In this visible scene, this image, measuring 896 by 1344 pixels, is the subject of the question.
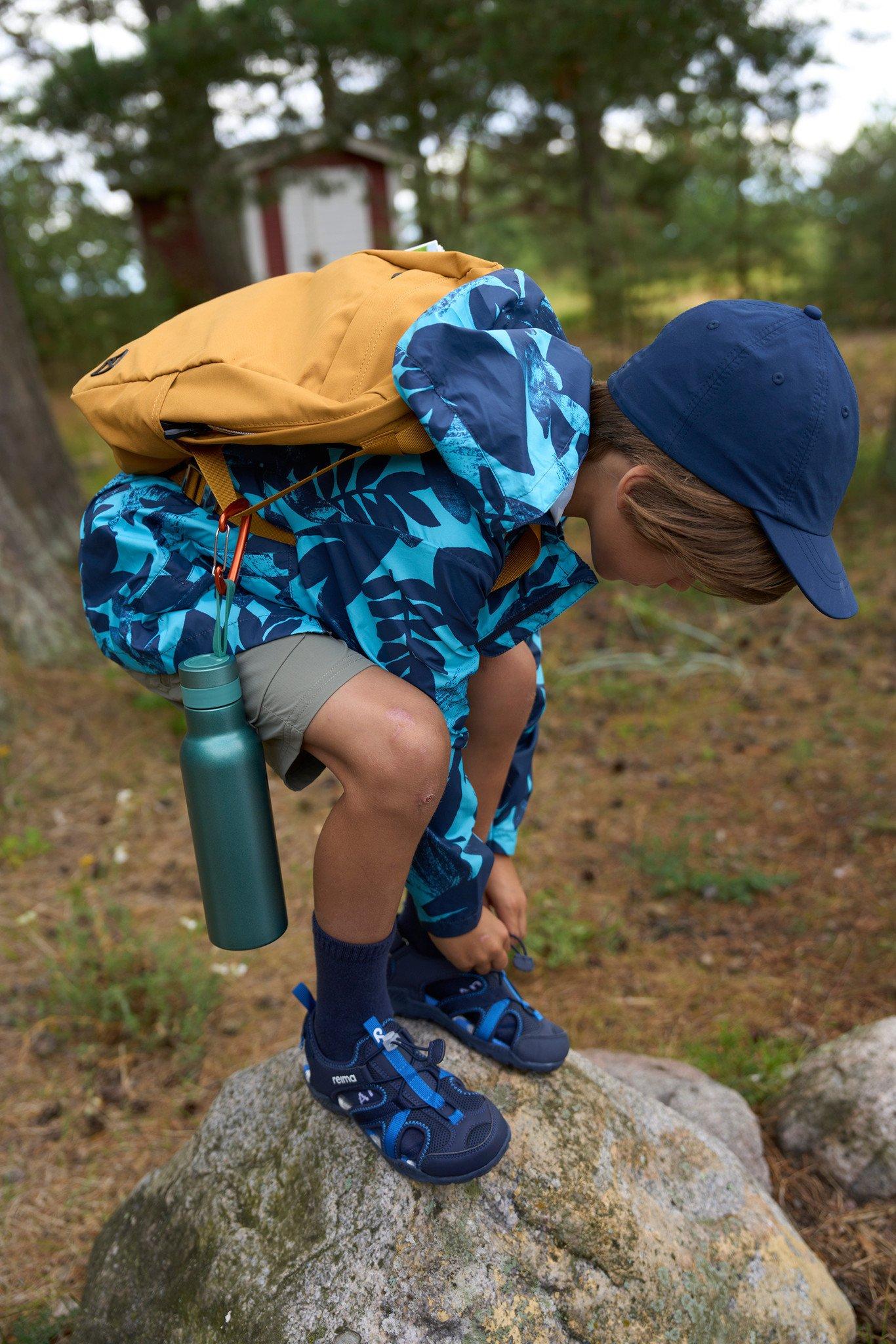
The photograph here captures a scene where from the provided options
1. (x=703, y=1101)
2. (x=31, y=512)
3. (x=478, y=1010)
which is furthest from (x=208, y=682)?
(x=31, y=512)

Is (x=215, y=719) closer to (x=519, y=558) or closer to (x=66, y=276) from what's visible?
(x=519, y=558)

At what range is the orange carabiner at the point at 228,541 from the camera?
1659 mm

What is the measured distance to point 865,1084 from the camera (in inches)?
91.7

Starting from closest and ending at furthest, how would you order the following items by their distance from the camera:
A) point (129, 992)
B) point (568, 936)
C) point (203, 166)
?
1. point (129, 992)
2. point (568, 936)
3. point (203, 166)

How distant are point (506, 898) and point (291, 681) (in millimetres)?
828

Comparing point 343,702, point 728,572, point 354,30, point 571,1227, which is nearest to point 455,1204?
point 571,1227

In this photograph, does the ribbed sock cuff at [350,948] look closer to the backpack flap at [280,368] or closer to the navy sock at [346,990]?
the navy sock at [346,990]

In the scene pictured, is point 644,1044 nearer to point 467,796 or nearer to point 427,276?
point 467,796

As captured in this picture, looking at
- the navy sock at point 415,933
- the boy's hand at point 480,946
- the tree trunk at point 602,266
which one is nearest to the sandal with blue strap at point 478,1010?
the navy sock at point 415,933

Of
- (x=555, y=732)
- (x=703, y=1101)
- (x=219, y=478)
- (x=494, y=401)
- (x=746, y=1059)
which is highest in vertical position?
(x=494, y=401)

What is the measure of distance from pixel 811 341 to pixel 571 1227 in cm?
161

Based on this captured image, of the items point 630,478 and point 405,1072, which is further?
point 405,1072

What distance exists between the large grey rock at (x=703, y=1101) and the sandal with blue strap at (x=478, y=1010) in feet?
1.05

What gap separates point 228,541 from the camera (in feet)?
5.66
